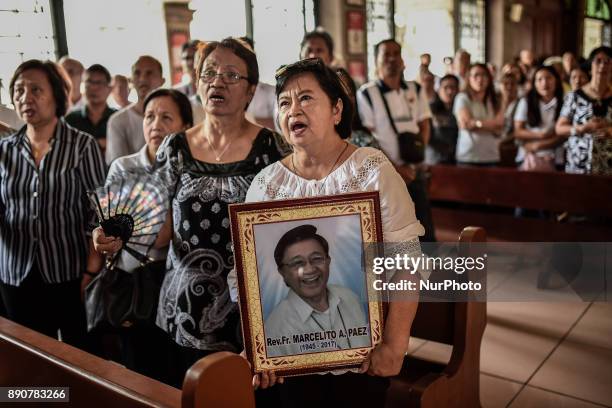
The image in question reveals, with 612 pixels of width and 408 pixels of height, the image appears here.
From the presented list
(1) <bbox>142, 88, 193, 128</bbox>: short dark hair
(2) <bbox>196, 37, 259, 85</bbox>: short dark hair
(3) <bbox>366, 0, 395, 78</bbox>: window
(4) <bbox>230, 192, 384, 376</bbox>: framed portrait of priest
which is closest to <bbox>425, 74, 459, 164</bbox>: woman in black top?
(3) <bbox>366, 0, 395, 78</bbox>: window

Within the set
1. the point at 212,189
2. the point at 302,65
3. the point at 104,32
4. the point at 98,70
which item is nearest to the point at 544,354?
the point at 212,189

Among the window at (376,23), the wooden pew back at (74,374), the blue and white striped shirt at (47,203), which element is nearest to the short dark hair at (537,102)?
the blue and white striped shirt at (47,203)

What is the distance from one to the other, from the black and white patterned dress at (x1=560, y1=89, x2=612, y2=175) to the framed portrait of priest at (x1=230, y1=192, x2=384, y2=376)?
3363mm

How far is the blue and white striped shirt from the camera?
230 centimetres

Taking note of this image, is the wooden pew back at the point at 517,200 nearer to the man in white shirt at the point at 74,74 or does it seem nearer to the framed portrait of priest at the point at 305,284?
the man in white shirt at the point at 74,74

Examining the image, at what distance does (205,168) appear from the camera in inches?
64.1

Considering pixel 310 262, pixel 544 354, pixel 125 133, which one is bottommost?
pixel 544 354

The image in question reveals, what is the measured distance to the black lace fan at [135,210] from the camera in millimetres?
1721

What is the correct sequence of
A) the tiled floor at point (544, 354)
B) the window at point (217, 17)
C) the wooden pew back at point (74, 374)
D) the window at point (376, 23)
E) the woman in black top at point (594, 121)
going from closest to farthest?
the wooden pew back at point (74, 374) < the tiled floor at point (544, 354) < the woman in black top at point (594, 121) < the window at point (217, 17) < the window at point (376, 23)

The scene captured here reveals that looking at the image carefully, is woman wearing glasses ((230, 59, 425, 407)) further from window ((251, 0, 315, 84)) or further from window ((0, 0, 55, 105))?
window ((0, 0, 55, 105))

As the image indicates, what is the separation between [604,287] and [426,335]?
7.65 ft

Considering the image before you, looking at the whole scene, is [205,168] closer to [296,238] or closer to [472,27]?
[296,238]

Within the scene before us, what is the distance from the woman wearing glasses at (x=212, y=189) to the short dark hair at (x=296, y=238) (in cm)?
32

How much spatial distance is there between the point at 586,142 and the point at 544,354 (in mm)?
1804
